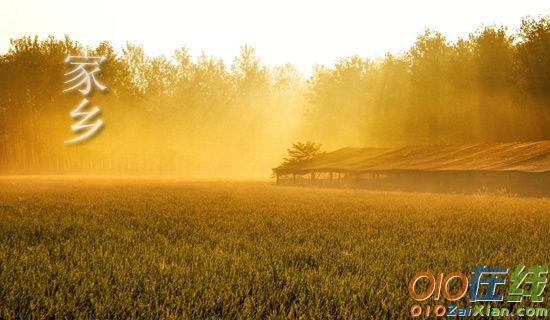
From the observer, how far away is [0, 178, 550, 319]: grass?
14.4 ft

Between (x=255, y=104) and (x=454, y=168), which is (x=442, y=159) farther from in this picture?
(x=255, y=104)

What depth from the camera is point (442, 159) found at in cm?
3353

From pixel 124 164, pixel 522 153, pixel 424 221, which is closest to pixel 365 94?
pixel 124 164

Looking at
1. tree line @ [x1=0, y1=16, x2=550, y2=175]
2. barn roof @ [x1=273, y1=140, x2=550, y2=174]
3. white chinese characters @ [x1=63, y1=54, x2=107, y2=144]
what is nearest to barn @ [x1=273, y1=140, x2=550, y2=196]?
barn roof @ [x1=273, y1=140, x2=550, y2=174]

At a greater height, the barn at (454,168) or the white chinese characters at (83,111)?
the white chinese characters at (83,111)

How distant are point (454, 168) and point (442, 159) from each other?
155 inches

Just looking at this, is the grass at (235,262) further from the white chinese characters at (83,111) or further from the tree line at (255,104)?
the white chinese characters at (83,111)

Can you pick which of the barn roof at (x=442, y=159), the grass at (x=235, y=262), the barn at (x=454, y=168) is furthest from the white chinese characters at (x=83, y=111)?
the grass at (x=235, y=262)

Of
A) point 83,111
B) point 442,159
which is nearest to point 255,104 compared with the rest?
point 83,111

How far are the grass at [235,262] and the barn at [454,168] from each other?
16112 millimetres

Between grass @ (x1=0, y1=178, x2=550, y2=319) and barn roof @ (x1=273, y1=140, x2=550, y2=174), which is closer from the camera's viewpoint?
grass @ (x1=0, y1=178, x2=550, y2=319)

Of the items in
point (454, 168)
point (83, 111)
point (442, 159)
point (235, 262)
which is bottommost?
point (235, 262)

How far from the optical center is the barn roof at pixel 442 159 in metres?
27.8

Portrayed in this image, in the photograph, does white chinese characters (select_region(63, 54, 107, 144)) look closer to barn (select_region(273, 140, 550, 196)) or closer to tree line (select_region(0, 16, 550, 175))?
tree line (select_region(0, 16, 550, 175))
